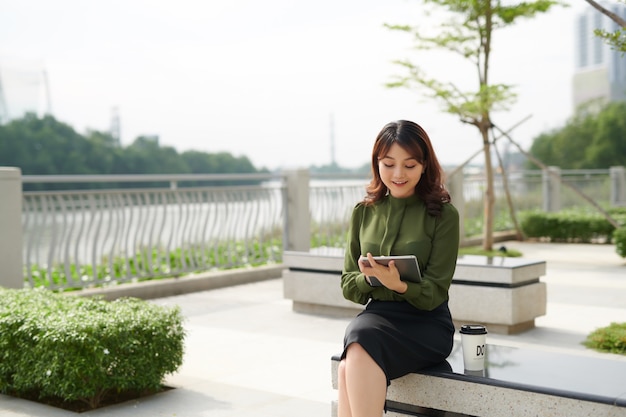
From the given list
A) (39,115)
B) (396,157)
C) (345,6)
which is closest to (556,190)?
(345,6)

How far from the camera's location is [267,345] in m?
6.16

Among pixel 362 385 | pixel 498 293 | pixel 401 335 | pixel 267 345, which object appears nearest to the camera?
pixel 362 385

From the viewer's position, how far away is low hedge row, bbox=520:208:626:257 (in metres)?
14.9

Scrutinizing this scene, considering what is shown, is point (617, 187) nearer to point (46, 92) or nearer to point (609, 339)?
point (609, 339)

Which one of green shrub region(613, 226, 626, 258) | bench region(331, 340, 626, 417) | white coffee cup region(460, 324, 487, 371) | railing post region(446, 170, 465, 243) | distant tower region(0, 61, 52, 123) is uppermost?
distant tower region(0, 61, 52, 123)

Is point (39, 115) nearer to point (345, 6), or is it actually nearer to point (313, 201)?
point (345, 6)

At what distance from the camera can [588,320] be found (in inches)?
279

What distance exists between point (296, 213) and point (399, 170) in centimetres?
794

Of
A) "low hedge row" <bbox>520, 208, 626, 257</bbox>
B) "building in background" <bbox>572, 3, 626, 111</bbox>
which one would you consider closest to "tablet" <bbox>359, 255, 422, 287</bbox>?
"low hedge row" <bbox>520, 208, 626, 257</bbox>

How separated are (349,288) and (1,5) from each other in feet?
230

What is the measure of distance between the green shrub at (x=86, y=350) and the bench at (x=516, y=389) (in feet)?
4.71

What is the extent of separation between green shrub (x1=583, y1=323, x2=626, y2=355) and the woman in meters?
2.87

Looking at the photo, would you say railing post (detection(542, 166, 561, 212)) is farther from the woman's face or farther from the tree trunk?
the woman's face

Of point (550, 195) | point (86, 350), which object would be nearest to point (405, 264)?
point (86, 350)
